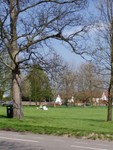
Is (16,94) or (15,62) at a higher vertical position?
(15,62)

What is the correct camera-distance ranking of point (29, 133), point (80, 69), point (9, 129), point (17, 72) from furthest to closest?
point (80, 69) → point (17, 72) → point (9, 129) → point (29, 133)

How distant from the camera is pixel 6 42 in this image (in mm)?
26484

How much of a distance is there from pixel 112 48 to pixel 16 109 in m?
8.56

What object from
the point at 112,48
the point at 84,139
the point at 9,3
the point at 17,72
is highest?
the point at 9,3

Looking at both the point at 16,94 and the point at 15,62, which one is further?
the point at 16,94

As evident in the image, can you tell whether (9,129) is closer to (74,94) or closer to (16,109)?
(16,109)

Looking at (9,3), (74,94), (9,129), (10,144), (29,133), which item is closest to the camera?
(10,144)

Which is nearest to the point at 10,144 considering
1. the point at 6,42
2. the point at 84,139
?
the point at 84,139

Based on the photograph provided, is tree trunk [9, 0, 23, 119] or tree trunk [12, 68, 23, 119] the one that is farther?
tree trunk [12, 68, 23, 119]

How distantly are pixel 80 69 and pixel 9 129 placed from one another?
8782cm

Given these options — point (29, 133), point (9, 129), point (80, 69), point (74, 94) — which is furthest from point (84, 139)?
point (74, 94)

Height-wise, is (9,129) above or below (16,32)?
below

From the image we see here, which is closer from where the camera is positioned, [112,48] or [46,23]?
[46,23]

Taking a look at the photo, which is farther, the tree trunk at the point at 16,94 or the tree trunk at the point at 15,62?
the tree trunk at the point at 16,94
